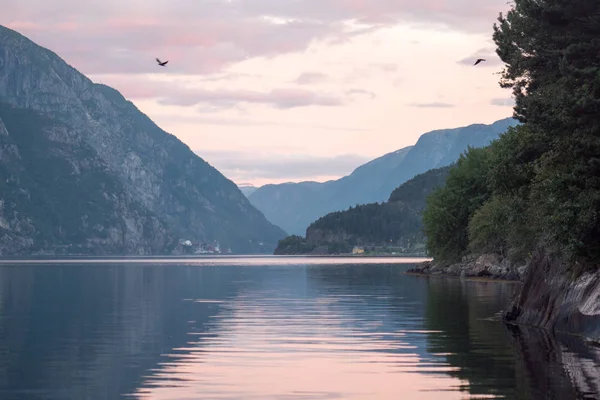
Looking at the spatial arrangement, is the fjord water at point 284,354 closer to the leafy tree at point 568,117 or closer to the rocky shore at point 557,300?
the rocky shore at point 557,300

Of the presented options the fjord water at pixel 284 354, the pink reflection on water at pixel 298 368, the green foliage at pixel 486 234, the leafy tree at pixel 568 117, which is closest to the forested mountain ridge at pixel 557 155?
the leafy tree at pixel 568 117

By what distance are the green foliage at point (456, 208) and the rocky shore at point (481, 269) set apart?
2.77 metres

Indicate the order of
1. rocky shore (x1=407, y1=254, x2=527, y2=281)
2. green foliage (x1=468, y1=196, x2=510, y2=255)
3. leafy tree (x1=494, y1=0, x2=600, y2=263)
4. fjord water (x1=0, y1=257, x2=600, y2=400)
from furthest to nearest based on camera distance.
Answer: green foliage (x1=468, y1=196, x2=510, y2=255) → rocky shore (x1=407, y1=254, x2=527, y2=281) → leafy tree (x1=494, y1=0, x2=600, y2=263) → fjord water (x1=0, y1=257, x2=600, y2=400)

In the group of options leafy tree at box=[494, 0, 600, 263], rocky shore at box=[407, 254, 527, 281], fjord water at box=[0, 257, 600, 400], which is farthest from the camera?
rocky shore at box=[407, 254, 527, 281]

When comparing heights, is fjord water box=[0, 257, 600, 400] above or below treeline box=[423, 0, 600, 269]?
below

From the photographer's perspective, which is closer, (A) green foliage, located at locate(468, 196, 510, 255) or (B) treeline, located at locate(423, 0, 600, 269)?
(B) treeline, located at locate(423, 0, 600, 269)

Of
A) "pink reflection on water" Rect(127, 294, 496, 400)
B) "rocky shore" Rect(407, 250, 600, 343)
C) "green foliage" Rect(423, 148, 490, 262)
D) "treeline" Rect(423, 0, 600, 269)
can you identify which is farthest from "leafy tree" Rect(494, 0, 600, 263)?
"green foliage" Rect(423, 148, 490, 262)

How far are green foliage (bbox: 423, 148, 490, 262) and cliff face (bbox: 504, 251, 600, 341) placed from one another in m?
93.5

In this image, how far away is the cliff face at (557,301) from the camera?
1839 inches

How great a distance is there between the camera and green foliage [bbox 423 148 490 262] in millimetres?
154000

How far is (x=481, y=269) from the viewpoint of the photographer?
137500 mm

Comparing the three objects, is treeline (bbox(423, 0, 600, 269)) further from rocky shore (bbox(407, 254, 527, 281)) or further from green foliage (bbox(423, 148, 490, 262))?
green foliage (bbox(423, 148, 490, 262))

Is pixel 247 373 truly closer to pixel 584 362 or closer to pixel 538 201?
pixel 584 362

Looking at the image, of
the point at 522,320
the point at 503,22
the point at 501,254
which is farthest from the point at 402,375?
the point at 501,254
